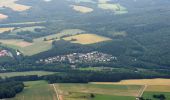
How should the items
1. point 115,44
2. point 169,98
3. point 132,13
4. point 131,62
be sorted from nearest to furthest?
point 169,98 < point 131,62 < point 115,44 < point 132,13

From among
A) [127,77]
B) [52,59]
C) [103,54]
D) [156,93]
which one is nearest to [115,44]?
[103,54]

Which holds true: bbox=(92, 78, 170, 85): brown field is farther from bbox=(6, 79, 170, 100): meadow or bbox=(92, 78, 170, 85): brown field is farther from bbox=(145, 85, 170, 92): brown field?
bbox=(145, 85, 170, 92): brown field

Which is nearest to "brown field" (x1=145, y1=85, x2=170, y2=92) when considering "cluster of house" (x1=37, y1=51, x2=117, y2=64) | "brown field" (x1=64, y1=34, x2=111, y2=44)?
"cluster of house" (x1=37, y1=51, x2=117, y2=64)

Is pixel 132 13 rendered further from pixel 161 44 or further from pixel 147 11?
pixel 161 44

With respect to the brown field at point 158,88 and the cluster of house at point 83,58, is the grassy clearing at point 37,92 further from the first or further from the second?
the cluster of house at point 83,58

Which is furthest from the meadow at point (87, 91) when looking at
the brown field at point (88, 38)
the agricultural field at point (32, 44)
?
the brown field at point (88, 38)
